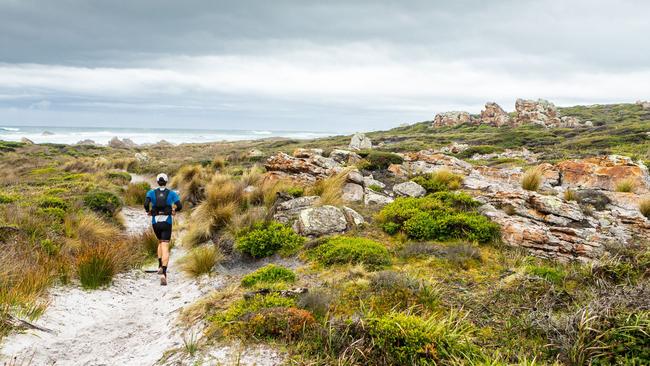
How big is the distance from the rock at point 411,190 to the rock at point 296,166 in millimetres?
3632

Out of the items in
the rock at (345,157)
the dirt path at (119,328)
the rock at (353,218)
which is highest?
the rock at (345,157)

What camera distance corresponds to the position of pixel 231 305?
555cm

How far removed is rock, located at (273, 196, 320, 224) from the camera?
10.6 metres

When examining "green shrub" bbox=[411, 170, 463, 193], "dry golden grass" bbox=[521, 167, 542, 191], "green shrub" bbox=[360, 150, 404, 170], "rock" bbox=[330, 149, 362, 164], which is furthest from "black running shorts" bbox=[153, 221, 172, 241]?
"rock" bbox=[330, 149, 362, 164]

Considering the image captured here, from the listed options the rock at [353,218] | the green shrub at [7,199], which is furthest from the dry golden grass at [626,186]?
the green shrub at [7,199]

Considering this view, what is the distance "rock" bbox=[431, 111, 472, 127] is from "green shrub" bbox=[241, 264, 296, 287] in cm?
10335

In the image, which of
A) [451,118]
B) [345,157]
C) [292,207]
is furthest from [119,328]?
[451,118]

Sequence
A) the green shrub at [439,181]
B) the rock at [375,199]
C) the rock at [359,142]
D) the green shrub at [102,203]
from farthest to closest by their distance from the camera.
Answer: the rock at [359,142]
the green shrub at [102,203]
the green shrub at [439,181]
the rock at [375,199]

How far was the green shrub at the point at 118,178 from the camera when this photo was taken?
2078 cm

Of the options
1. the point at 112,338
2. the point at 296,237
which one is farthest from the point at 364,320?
the point at 296,237

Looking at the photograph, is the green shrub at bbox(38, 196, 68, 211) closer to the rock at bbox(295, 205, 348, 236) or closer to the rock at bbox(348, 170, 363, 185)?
the rock at bbox(295, 205, 348, 236)

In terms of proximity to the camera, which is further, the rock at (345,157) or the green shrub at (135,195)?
the rock at (345,157)

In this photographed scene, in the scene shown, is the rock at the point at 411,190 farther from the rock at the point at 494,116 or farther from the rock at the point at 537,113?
the rock at the point at 494,116

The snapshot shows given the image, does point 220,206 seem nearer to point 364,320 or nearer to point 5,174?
point 364,320
